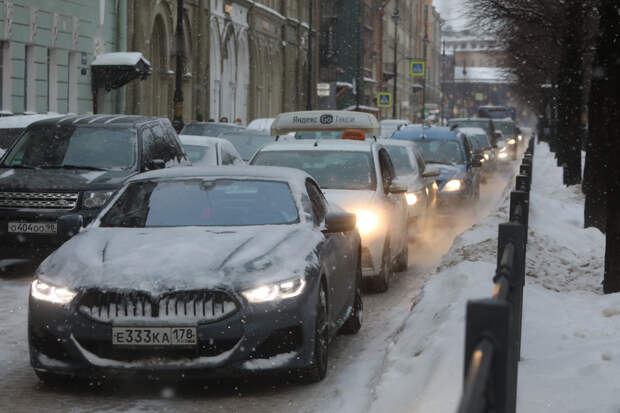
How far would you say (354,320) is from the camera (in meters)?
9.18

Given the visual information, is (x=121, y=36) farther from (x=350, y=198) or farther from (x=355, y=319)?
(x=355, y=319)

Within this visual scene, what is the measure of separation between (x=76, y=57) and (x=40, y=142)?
18.7 m

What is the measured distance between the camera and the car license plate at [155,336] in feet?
21.4

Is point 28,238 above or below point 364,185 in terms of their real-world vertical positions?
below

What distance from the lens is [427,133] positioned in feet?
77.8

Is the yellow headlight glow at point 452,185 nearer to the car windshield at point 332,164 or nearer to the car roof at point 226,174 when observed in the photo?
the car windshield at point 332,164

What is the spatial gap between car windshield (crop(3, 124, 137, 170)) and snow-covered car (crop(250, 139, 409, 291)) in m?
1.88

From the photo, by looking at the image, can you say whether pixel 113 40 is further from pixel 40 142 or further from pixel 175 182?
pixel 175 182

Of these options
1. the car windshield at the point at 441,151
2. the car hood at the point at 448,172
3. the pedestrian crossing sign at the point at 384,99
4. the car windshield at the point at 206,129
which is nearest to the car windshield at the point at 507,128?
the pedestrian crossing sign at the point at 384,99

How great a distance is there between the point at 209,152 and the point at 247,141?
584 centimetres

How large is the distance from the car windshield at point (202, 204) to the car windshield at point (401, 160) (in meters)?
9.14

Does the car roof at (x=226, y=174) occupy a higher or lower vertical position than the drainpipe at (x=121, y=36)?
lower

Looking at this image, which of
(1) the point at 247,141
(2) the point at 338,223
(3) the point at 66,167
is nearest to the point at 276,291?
(2) the point at 338,223

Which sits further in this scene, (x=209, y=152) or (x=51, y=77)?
(x=51, y=77)
